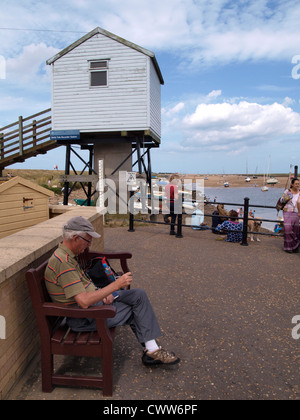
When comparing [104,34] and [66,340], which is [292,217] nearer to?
[66,340]

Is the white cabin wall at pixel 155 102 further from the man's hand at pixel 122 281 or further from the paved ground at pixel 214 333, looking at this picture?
the man's hand at pixel 122 281

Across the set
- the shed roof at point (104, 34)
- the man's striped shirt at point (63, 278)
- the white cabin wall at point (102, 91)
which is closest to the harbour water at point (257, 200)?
the white cabin wall at point (102, 91)

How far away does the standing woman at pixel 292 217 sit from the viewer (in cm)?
731

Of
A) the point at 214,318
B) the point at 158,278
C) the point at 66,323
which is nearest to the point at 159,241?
the point at 158,278

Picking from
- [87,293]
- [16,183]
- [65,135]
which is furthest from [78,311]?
[65,135]

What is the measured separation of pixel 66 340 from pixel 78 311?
0.33 m

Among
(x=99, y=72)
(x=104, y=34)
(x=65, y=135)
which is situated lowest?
(x=65, y=135)

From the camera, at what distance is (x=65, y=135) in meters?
13.7

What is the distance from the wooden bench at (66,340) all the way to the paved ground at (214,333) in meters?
0.12

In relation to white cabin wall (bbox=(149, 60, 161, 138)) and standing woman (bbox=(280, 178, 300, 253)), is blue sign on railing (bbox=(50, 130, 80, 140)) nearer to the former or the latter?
white cabin wall (bbox=(149, 60, 161, 138))

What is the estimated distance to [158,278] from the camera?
5.68m

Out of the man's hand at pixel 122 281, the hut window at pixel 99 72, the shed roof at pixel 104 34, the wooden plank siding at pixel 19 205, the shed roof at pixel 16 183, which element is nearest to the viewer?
the man's hand at pixel 122 281

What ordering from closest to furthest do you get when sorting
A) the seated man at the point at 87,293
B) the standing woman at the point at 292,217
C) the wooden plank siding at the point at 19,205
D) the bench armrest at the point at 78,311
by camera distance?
the bench armrest at the point at 78,311, the seated man at the point at 87,293, the wooden plank siding at the point at 19,205, the standing woman at the point at 292,217
